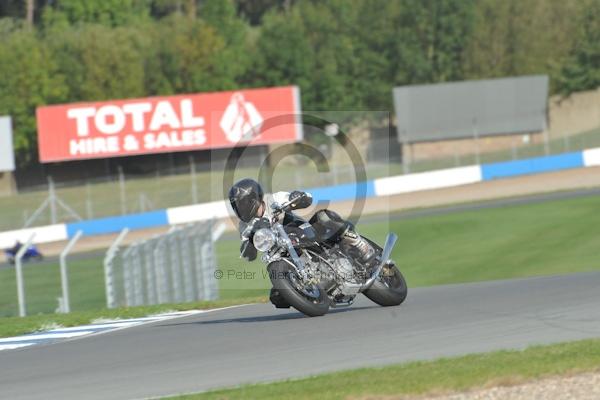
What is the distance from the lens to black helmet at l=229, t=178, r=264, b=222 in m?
11.6

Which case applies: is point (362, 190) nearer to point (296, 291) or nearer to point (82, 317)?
point (82, 317)

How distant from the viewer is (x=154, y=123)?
4794cm

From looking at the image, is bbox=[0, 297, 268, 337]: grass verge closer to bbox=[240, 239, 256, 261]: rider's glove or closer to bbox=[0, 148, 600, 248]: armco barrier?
bbox=[240, 239, 256, 261]: rider's glove

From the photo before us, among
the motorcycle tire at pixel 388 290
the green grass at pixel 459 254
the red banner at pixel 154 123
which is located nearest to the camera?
the motorcycle tire at pixel 388 290

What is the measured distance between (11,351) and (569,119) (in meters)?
50.6

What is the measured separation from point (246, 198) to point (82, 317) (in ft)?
16.0

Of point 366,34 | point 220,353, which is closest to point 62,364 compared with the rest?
point 220,353

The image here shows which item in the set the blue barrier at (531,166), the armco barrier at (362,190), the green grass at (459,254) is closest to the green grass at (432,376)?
the green grass at (459,254)

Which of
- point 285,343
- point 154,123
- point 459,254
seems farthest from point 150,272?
point 154,123

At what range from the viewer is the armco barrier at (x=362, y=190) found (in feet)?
132

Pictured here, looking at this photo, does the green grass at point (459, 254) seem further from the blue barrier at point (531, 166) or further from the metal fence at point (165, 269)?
the blue barrier at point (531, 166)

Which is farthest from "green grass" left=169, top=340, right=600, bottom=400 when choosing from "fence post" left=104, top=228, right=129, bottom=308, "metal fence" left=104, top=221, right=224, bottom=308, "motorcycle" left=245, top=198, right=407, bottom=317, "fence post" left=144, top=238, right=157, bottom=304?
"fence post" left=144, top=238, right=157, bottom=304

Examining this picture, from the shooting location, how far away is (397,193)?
1677 inches

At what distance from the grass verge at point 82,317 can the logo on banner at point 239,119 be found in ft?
99.9
